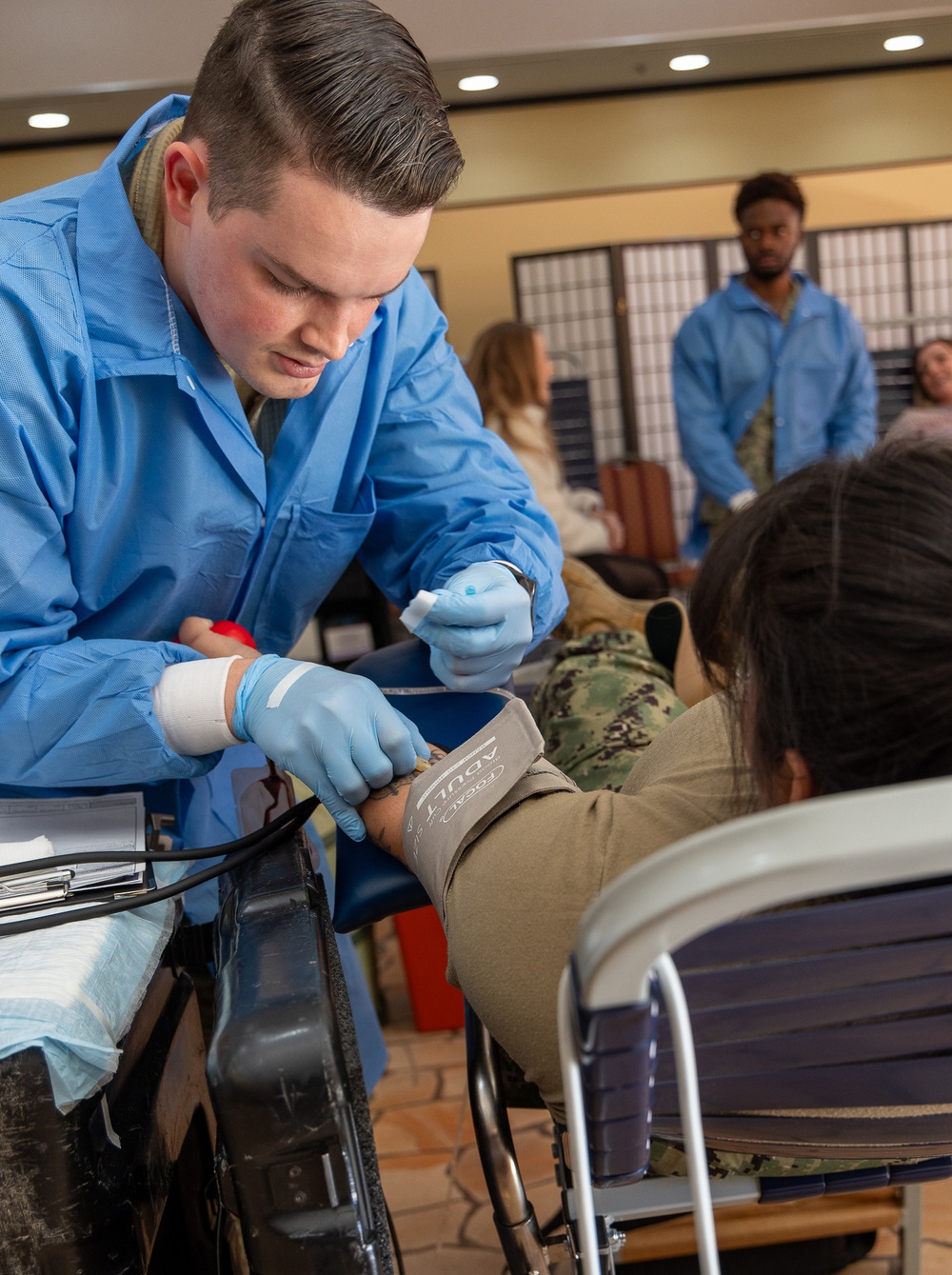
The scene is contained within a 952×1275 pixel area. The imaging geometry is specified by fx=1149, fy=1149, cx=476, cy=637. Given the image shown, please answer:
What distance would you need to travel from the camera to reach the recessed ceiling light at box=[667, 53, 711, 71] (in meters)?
4.53

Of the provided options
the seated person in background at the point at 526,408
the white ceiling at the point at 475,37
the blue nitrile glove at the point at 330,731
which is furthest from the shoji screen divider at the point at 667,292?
the blue nitrile glove at the point at 330,731

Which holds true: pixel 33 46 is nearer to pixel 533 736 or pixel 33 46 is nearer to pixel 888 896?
pixel 533 736

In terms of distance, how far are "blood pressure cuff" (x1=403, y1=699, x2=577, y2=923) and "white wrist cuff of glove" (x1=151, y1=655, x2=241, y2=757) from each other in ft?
0.78

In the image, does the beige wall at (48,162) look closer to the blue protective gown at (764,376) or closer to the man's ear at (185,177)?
the blue protective gown at (764,376)

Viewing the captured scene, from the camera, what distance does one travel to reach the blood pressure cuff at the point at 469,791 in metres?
0.83

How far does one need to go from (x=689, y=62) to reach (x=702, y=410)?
5.71 ft

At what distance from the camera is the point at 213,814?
54.0 inches

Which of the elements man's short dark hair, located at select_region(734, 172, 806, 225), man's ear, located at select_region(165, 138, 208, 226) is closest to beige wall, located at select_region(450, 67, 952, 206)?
man's short dark hair, located at select_region(734, 172, 806, 225)

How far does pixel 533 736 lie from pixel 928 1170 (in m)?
0.48

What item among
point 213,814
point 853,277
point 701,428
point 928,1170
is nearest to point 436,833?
point 928,1170

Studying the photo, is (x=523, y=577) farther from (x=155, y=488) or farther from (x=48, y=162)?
(x=48, y=162)

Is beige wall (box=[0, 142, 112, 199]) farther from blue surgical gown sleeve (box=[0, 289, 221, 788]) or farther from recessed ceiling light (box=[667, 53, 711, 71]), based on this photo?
blue surgical gown sleeve (box=[0, 289, 221, 788])

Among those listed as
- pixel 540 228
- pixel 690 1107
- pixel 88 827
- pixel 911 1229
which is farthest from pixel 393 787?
pixel 540 228

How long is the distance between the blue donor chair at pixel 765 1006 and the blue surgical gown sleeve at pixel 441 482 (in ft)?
2.09
